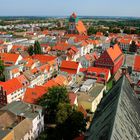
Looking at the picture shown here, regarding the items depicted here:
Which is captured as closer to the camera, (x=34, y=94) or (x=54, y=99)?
(x=54, y=99)

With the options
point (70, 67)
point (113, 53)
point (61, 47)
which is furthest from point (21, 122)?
point (61, 47)

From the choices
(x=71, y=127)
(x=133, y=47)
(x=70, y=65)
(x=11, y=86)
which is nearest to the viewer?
(x=71, y=127)

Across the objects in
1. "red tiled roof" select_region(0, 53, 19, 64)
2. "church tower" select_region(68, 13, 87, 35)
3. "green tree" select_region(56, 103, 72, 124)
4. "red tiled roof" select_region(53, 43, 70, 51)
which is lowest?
"green tree" select_region(56, 103, 72, 124)

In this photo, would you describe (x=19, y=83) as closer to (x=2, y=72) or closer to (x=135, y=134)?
(x=2, y=72)

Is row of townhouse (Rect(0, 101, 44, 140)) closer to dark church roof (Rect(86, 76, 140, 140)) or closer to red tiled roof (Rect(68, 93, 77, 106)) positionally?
red tiled roof (Rect(68, 93, 77, 106))

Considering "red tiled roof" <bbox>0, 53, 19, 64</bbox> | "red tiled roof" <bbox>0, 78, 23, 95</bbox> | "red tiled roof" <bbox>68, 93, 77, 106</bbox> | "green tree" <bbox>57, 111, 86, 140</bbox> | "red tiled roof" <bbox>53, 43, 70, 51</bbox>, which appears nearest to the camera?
"green tree" <bbox>57, 111, 86, 140</bbox>

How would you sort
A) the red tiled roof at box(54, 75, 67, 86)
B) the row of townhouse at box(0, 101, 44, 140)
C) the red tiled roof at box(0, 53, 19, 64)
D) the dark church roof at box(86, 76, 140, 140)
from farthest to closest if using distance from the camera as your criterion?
1. the red tiled roof at box(0, 53, 19, 64)
2. the red tiled roof at box(54, 75, 67, 86)
3. the row of townhouse at box(0, 101, 44, 140)
4. the dark church roof at box(86, 76, 140, 140)

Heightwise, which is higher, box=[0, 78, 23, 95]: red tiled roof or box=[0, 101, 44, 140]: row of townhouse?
box=[0, 78, 23, 95]: red tiled roof

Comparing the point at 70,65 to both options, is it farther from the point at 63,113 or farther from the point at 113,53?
the point at 63,113

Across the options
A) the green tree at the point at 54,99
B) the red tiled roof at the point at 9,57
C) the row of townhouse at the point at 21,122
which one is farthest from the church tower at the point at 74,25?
the row of townhouse at the point at 21,122

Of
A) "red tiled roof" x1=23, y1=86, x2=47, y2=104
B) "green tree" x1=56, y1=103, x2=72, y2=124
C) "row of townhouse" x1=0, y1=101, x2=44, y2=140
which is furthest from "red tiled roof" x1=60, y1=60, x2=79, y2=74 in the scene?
"green tree" x1=56, y1=103, x2=72, y2=124

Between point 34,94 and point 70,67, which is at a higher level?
point 70,67
